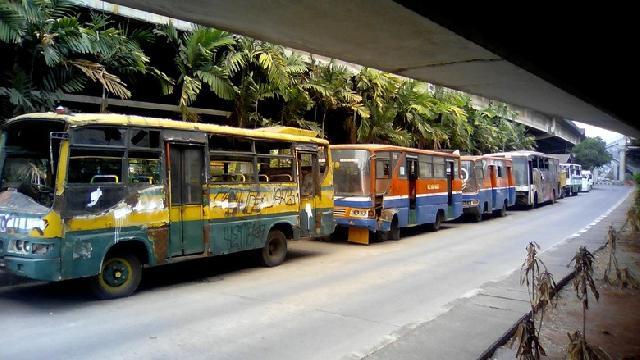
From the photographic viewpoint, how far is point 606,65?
479 cm

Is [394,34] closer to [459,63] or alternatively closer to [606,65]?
[459,63]

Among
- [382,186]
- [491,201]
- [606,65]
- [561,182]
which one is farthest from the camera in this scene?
[561,182]

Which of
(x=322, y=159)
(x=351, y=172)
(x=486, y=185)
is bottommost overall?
(x=486, y=185)

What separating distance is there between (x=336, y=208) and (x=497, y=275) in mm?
5586

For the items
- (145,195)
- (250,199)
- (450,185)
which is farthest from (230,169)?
(450,185)

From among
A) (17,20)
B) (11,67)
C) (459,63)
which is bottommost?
(459,63)

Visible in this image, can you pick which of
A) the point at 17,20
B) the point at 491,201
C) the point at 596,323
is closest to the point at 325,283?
the point at 596,323

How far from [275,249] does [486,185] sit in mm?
14345

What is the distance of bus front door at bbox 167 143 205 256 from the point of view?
869 centimetres

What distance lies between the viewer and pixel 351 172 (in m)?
14.4

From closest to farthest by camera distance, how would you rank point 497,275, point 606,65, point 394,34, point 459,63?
point 394,34 < point 459,63 < point 606,65 < point 497,275

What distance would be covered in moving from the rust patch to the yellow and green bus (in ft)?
0.05

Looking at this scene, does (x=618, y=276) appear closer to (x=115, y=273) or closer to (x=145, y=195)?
(x=145, y=195)

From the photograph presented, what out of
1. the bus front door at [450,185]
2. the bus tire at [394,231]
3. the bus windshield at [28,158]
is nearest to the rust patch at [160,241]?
the bus windshield at [28,158]
